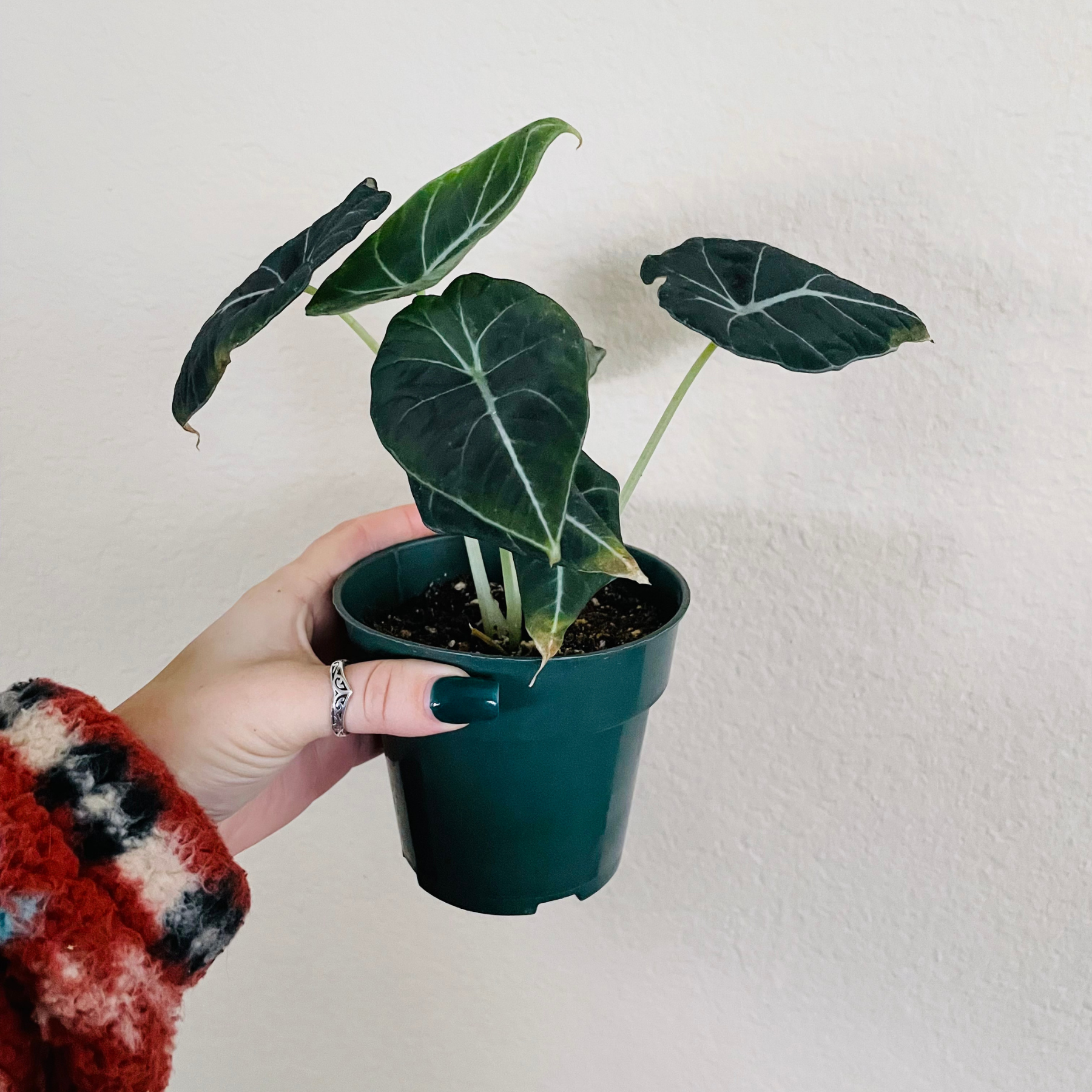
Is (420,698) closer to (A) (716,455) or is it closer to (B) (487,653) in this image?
(B) (487,653)

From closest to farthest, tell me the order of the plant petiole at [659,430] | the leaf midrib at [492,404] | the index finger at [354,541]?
the leaf midrib at [492,404] < the plant petiole at [659,430] < the index finger at [354,541]

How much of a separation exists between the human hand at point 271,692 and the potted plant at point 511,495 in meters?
0.04

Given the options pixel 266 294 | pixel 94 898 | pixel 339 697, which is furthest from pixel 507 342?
pixel 94 898

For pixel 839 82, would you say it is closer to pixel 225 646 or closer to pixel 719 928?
pixel 225 646

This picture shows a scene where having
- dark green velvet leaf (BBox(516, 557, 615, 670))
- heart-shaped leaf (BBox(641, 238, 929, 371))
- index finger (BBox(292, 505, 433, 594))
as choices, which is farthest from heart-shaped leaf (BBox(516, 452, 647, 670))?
index finger (BBox(292, 505, 433, 594))

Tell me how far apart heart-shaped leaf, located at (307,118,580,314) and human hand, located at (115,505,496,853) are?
9.6 inches

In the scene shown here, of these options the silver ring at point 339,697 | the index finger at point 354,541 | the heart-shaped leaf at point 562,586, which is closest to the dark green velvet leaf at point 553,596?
the heart-shaped leaf at point 562,586

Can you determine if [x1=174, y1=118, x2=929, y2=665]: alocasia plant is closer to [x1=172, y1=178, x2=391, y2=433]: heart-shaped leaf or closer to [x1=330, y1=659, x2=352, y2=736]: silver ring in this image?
[x1=172, y1=178, x2=391, y2=433]: heart-shaped leaf

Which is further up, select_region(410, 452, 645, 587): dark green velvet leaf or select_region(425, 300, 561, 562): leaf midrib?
select_region(425, 300, 561, 562): leaf midrib

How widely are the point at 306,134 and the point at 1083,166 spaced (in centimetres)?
65

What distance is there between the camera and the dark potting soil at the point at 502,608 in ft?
2.34

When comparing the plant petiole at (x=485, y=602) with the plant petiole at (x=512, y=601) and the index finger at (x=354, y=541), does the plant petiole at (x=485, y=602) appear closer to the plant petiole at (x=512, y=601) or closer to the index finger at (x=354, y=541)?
the plant petiole at (x=512, y=601)

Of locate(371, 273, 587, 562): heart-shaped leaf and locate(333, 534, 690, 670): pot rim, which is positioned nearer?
locate(371, 273, 587, 562): heart-shaped leaf

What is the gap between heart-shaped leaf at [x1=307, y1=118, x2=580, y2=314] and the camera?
1.85ft
